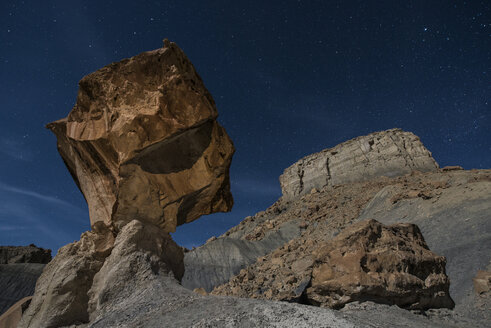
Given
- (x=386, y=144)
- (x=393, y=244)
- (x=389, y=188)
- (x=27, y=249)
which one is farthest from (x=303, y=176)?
(x=393, y=244)

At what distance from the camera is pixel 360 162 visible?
3728 cm

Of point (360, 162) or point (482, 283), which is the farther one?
point (360, 162)

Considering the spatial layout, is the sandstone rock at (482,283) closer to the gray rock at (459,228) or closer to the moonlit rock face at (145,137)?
the gray rock at (459,228)

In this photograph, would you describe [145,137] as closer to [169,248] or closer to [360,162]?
[169,248]

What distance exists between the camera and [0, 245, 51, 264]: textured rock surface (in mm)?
22969

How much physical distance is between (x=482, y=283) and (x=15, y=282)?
1040 inches

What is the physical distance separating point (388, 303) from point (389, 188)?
1735 cm

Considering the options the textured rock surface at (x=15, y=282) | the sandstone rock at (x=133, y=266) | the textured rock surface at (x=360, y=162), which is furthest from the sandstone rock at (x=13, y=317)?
the textured rock surface at (x=360, y=162)

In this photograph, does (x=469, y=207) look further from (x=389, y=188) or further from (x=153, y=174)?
(x=153, y=174)

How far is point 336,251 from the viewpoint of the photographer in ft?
15.2

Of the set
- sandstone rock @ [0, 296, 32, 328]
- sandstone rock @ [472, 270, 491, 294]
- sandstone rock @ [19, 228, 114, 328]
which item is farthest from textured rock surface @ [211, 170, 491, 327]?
sandstone rock @ [0, 296, 32, 328]

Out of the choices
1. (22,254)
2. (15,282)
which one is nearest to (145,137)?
(15,282)

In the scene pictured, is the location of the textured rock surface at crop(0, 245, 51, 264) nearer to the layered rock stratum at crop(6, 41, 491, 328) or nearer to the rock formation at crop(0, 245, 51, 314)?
the rock formation at crop(0, 245, 51, 314)

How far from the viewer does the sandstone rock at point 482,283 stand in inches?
229
